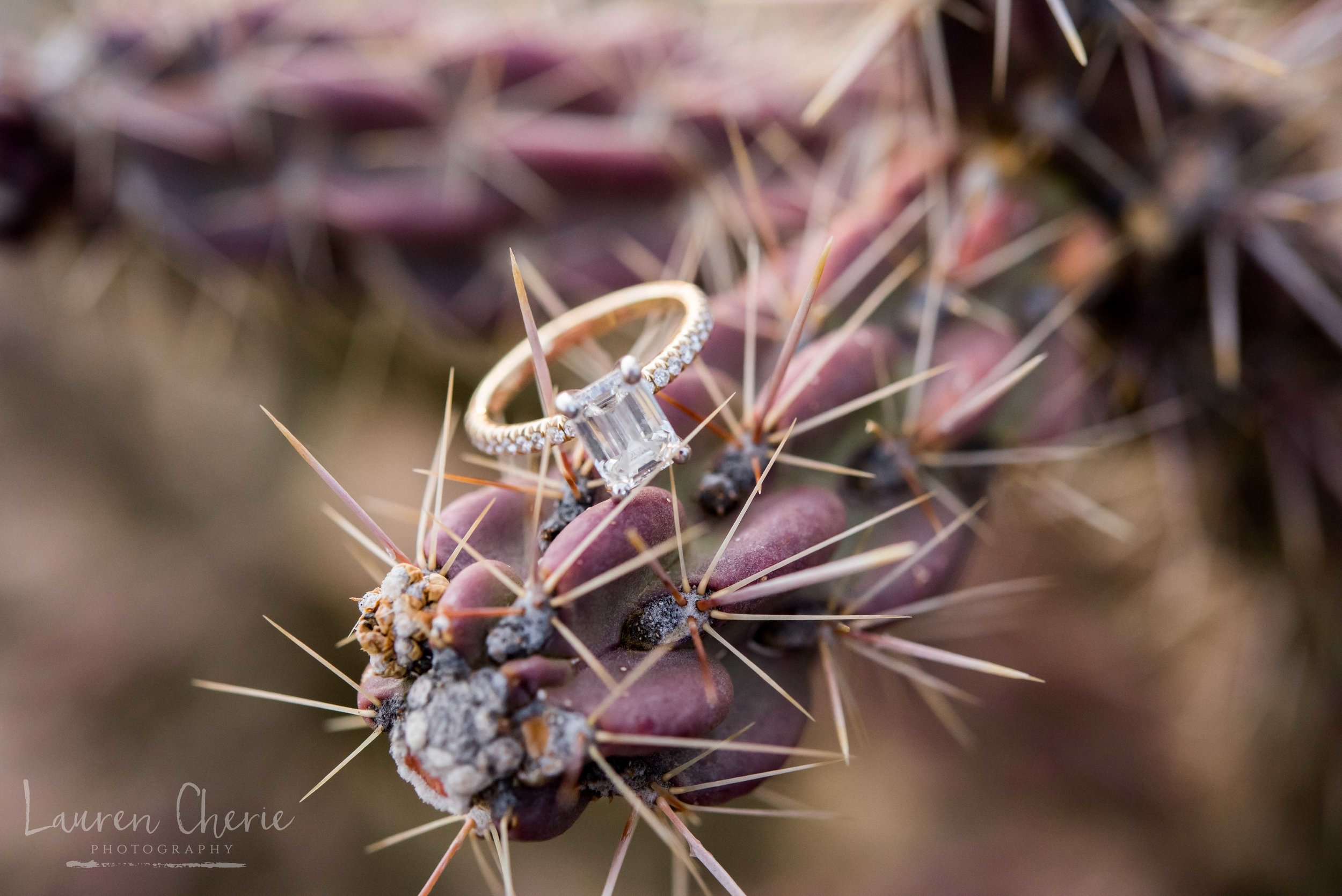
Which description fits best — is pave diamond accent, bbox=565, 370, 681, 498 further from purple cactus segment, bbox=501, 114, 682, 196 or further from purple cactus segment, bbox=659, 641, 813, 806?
purple cactus segment, bbox=501, 114, 682, 196

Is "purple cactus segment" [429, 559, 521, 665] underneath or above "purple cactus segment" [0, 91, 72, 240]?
underneath

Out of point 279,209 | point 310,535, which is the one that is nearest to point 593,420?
point 279,209

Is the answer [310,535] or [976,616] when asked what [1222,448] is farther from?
[310,535]

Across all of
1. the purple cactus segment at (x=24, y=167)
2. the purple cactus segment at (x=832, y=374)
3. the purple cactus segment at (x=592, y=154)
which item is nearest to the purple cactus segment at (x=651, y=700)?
the purple cactus segment at (x=832, y=374)

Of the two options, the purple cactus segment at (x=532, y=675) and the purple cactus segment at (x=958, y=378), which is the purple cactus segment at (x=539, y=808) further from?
the purple cactus segment at (x=958, y=378)

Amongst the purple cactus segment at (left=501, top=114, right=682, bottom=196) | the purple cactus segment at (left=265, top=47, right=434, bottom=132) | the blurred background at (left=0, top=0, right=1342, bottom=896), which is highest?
the purple cactus segment at (left=265, top=47, right=434, bottom=132)

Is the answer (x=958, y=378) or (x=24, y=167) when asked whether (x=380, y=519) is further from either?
(x=958, y=378)

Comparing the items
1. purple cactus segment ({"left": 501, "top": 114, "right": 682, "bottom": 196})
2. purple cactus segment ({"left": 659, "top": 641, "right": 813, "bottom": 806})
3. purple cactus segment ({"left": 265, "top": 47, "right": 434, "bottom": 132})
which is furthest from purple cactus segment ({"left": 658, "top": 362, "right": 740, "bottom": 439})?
purple cactus segment ({"left": 265, "top": 47, "right": 434, "bottom": 132})
